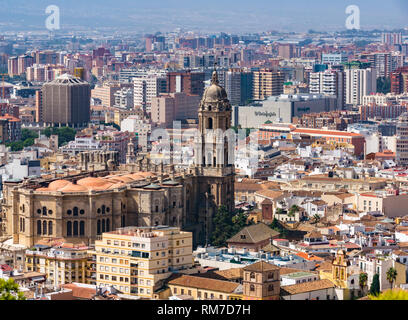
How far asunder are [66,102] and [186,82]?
10.4 metres

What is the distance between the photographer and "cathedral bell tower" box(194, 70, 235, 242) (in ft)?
97.6

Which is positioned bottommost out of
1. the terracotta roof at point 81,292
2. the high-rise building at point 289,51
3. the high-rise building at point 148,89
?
the terracotta roof at point 81,292

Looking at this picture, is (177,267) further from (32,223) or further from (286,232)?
(286,232)

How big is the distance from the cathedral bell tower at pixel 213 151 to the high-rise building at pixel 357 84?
160 feet

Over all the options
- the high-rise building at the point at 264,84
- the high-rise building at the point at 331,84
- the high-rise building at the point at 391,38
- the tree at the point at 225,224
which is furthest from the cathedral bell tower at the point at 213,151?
the high-rise building at the point at 391,38

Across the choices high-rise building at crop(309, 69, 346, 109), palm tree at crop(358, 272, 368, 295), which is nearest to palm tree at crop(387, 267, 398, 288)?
palm tree at crop(358, 272, 368, 295)

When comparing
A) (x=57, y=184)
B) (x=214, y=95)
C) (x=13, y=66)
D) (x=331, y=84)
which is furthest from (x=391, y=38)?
(x=57, y=184)

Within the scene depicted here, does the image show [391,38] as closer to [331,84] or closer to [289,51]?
[289,51]

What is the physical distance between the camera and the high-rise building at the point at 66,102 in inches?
2662

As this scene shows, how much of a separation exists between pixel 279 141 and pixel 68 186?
87.9 ft

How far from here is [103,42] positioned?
113m

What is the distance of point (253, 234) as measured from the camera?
25938mm

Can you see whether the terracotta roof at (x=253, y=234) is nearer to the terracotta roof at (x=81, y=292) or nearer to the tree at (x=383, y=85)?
the terracotta roof at (x=81, y=292)
